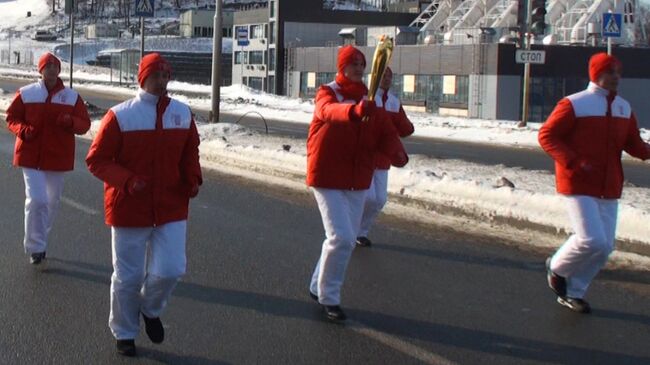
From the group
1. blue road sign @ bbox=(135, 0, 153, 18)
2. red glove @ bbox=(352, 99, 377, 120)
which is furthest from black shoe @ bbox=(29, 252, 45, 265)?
blue road sign @ bbox=(135, 0, 153, 18)

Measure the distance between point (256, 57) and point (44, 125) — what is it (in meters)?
67.0

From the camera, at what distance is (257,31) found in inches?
2901

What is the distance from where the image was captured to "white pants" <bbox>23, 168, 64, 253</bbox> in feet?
25.3

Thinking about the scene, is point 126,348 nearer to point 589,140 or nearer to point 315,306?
point 315,306

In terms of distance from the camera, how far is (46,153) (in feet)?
25.2

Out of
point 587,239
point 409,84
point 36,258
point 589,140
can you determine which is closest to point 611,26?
point 589,140

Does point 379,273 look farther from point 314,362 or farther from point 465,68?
point 465,68

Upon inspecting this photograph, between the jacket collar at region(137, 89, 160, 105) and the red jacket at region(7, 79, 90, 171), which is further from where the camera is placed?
the red jacket at region(7, 79, 90, 171)

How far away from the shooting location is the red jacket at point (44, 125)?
770cm

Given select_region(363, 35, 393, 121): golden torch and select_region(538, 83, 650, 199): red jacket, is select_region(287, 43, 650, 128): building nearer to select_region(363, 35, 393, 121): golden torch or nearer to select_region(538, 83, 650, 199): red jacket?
select_region(538, 83, 650, 199): red jacket

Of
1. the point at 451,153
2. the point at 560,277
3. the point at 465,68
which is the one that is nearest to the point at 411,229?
the point at 560,277

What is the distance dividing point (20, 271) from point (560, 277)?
4.51 m

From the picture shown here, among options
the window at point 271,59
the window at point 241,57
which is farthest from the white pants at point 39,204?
the window at point 241,57

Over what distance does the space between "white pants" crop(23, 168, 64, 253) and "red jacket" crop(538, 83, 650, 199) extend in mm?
4236
